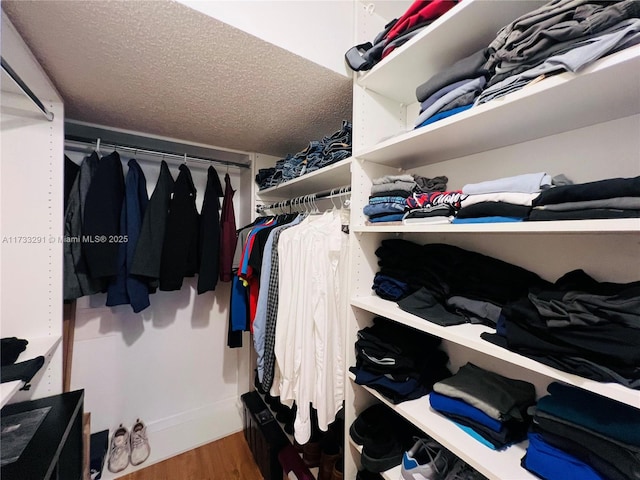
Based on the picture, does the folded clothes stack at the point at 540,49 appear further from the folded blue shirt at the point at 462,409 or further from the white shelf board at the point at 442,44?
the folded blue shirt at the point at 462,409

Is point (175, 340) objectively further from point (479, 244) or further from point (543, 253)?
point (543, 253)

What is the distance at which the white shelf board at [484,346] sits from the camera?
0.41 m

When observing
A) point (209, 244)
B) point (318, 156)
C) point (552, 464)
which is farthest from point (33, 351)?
point (552, 464)

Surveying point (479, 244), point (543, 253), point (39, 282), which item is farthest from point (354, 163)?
point (39, 282)

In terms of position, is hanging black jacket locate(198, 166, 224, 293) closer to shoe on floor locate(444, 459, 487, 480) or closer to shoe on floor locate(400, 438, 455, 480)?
shoe on floor locate(400, 438, 455, 480)

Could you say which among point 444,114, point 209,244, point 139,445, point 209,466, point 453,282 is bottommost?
point 209,466

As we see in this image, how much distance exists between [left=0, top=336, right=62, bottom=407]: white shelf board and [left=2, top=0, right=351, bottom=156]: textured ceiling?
1.03 meters

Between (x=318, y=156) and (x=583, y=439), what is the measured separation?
4.02 feet

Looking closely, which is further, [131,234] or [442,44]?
[131,234]

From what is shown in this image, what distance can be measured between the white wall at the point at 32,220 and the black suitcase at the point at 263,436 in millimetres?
1033

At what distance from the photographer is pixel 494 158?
2.73ft

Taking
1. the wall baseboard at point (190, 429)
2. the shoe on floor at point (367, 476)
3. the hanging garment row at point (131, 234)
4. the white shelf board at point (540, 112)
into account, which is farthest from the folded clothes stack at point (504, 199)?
the wall baseboard at point (190, 429)

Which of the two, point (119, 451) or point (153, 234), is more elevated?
point (153, 234)

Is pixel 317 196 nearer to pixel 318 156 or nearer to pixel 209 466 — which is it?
pixel 318 156
